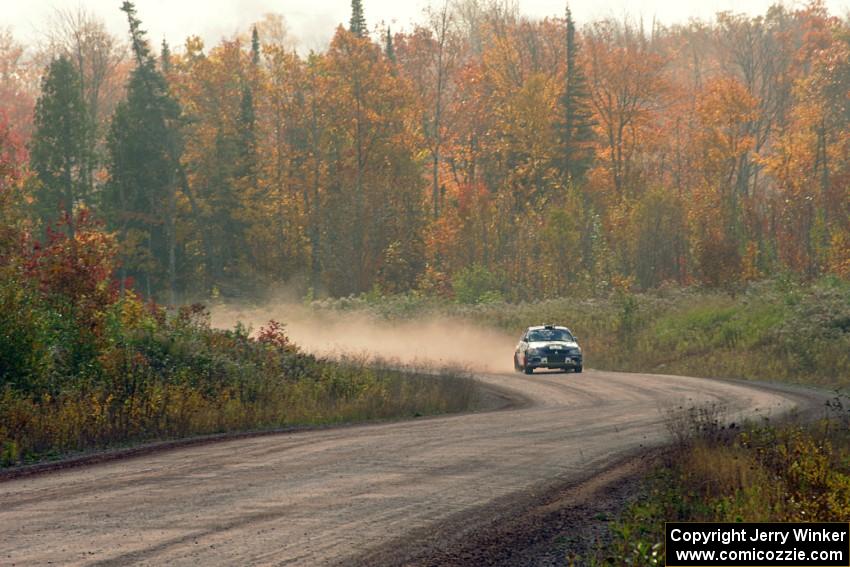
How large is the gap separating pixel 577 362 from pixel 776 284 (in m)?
11.3

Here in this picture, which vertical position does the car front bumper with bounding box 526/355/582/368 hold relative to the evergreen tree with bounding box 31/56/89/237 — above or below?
below

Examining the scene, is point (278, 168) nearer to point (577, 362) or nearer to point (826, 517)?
point (577, 362)

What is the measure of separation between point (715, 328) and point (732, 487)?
99.7 feet

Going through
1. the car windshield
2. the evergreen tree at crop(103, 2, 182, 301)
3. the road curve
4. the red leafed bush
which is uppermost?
the evergreen tree at crop(103, 2, 182, 301)

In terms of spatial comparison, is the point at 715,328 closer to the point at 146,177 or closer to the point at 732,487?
the point at 732,487

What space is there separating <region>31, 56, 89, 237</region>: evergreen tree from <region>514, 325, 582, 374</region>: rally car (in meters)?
39.4

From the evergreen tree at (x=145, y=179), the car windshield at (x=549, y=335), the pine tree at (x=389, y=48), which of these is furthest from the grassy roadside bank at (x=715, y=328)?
the pine tree at (x=389, y=48)

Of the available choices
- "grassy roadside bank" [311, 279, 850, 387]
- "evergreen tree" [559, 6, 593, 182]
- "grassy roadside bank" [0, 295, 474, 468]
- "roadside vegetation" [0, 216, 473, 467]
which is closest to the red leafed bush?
"roadside vegetation" [0, 216, 473, 467]

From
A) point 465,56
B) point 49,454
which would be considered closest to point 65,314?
point 49,454

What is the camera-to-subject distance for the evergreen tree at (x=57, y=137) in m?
71.6

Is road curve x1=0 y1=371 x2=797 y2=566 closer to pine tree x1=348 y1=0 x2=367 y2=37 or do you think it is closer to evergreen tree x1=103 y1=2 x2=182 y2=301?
evergreen tree x1=103 y1=2 x2=182 y2=301

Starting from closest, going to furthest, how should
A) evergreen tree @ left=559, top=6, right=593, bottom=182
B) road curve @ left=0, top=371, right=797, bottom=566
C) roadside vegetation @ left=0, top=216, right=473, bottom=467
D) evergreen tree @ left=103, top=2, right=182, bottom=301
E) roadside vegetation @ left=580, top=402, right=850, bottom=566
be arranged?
road curve @ left=0, top=371, right=797, bottom=566 < roadside vegetation @ left=580, top=402, right=850, bottom=566 < roadside vegetation @ left=0, top=216, right=473, bottom=467 < evergreen tree @ left=103, top=2, right=182, bottom=301 < evergreen tree @ left=559, top=6, right=593, bottom=182

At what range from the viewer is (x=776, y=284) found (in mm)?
46344

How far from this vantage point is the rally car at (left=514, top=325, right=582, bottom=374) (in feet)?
132
